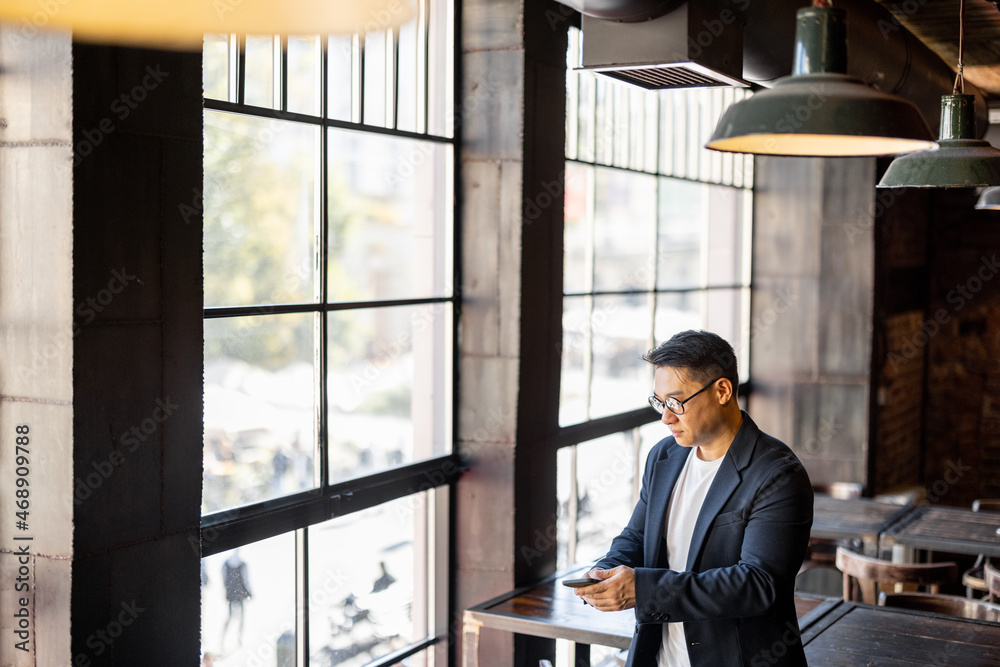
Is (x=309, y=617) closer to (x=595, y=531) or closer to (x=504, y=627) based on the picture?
(x=504, y=627)

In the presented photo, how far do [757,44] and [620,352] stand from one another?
2207 mm

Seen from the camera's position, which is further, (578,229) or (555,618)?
(578,229)

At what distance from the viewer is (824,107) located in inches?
75.8

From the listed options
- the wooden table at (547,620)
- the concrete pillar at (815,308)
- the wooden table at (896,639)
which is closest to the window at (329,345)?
the wooden table at (547,620)

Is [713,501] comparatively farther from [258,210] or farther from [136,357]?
[258,210]

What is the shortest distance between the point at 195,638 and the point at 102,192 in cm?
122

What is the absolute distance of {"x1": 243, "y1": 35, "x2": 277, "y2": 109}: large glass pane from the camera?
3.16 meters

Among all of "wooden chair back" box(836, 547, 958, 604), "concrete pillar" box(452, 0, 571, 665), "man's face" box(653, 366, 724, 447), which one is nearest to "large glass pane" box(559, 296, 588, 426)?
"concrete pillar" box(452, 0, 571, 665)

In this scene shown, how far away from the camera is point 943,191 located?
8391mm

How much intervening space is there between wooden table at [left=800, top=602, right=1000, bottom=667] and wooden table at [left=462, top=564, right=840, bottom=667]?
0.34ft

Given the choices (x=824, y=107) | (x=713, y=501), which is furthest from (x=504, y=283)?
(x=824, y=107)

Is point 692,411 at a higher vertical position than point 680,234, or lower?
lower

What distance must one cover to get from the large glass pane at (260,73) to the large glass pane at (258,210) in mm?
66

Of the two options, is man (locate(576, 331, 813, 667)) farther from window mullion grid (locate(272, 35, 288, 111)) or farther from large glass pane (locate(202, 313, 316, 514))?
window mullion grid (locate(272, 35, 288, 111))
